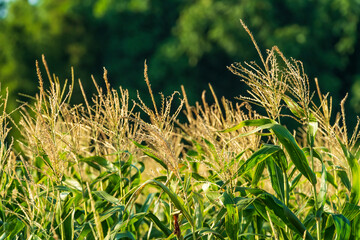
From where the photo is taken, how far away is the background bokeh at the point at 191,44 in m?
23.2

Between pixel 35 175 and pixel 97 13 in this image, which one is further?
pixel 97 13

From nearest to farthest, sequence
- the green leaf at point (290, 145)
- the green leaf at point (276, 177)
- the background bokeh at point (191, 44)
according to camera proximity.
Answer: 1. the green leaf at point (290, 145)
2. the green leaf at point (276, 177)
3. the background bokeh at point (191, 44)

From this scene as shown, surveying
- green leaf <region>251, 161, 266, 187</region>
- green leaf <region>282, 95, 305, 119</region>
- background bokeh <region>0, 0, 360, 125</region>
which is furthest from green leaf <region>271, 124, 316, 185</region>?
background bokeh <region>0, 0, 360, 125</region>

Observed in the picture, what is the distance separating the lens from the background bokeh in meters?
23.2

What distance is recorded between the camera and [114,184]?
314 cm

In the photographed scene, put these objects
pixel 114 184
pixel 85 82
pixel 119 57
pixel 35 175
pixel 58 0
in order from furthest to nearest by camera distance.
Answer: pixel 58 0
pixel 119 57
pixel 85 82
pixel 35 175
pixel 114 184

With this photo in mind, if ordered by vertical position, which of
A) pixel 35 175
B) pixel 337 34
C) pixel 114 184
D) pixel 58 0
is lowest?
pixel 114 184

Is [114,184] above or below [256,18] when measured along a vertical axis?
below

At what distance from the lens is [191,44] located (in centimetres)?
2427

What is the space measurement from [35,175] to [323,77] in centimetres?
2123

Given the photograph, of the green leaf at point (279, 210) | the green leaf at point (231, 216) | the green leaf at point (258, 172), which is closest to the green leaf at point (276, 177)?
the green leaf at point (258, 172)

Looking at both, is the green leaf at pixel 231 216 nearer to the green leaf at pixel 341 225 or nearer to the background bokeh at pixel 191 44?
the green leaf at pixel 341 225

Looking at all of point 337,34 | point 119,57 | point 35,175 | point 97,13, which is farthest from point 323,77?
point 35,175

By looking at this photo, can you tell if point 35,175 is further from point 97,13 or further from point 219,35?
point 97,13
